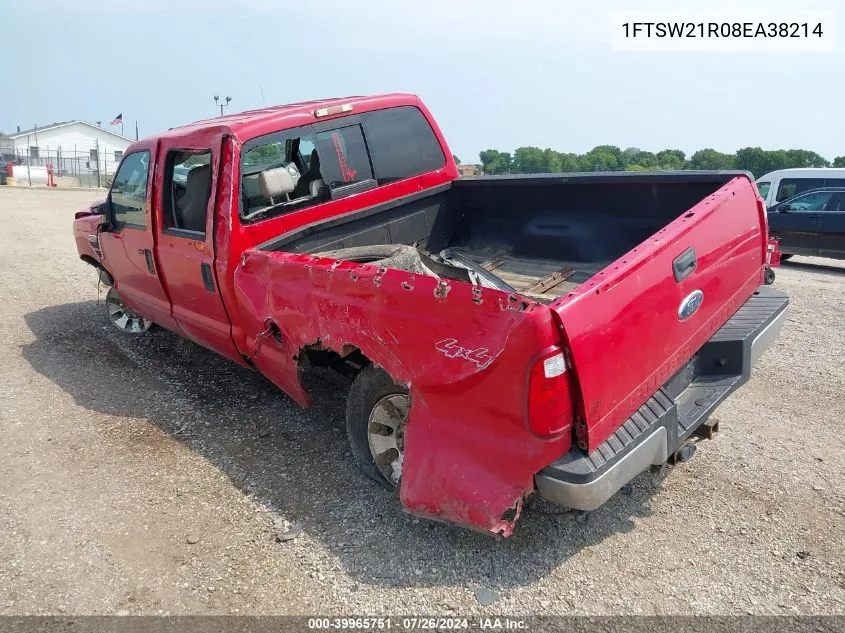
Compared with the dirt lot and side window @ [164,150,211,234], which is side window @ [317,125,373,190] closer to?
side window @ [164,150,211,234]

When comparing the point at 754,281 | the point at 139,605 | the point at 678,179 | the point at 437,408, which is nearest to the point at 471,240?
the point at 678,179

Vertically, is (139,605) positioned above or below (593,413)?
below

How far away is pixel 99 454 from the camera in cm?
428

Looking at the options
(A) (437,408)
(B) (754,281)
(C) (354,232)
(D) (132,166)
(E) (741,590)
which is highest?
(D) (132,166)

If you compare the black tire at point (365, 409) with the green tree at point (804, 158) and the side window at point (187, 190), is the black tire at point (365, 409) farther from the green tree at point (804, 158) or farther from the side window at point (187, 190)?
the green tree at point (804, 158)

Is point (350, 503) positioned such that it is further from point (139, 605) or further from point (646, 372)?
point (646, 372)

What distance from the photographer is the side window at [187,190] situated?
4.68 meters

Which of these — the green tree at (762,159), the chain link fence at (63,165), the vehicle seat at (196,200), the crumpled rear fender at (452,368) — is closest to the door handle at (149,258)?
the vehicle seat at (196,200)

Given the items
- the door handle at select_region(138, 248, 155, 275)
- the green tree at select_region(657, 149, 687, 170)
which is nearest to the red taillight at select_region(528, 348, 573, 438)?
the door handle at select_region(138, 248, 155, 275)

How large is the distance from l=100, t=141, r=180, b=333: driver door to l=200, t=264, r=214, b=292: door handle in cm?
95

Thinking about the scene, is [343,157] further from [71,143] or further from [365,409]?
[71,143]

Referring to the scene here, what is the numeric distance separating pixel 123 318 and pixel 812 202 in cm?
1121

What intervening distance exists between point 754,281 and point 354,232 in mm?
2622

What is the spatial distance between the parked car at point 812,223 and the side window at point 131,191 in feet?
33.7
